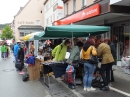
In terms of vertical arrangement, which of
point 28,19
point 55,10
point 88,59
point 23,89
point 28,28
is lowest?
point 23,89

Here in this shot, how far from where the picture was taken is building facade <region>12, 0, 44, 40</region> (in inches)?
1918

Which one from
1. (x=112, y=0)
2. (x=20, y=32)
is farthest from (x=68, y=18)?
(x=20, y=32)

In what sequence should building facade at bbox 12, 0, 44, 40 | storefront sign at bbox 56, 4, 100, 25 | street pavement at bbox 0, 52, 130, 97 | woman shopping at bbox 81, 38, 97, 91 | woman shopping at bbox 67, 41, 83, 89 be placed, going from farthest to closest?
building facade at bbox 12, 0, 44, 40
storefront sign at bbox 56, 4, 100, 25
woman shopping at bbox 67, 41, 83, 89
woman shopping at bbox 81, 38, 97, 91
street pavement at bbox 0, 52, 130, 97

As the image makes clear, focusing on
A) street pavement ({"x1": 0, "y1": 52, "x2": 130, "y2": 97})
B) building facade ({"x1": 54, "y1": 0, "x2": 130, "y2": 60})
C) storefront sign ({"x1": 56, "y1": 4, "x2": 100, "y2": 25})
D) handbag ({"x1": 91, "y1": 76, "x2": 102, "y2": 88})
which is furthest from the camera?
storefront sign ({"x1": 56, "y1": 4, "x2": 100, "y2": 25})

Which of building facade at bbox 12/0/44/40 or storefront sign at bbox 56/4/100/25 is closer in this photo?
storefront sign at bbox 56/4/100/25

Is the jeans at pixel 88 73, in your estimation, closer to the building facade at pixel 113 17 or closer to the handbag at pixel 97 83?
the handbag at pixel 97 83

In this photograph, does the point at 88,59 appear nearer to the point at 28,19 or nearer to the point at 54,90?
the point at 54,90

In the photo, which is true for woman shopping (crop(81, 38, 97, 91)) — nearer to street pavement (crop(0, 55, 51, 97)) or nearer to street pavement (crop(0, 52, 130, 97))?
street pavement (crop(0, 52, 130, 97))

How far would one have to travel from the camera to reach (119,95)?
224 inches

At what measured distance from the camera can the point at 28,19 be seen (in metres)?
49.6

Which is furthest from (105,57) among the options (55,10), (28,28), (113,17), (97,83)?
(28,28)

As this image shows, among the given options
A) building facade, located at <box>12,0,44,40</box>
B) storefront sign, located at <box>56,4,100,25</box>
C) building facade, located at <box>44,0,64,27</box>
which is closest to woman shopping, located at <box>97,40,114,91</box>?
storefront sign, located at <box>56,4,100,25</box>

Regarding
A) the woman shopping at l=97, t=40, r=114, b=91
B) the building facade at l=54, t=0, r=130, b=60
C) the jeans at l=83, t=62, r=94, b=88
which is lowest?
the jeans at l=83, t=62, r=94, b=88

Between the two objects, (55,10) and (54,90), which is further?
(55,10)
